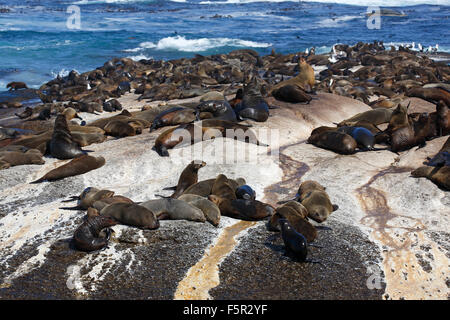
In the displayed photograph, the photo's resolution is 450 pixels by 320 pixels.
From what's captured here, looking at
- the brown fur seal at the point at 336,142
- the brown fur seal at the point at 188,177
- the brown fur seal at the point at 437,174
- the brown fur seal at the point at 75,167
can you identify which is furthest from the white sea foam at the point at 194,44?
the brown fur seal at the point at 437,174

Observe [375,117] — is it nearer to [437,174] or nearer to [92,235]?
[437,174]

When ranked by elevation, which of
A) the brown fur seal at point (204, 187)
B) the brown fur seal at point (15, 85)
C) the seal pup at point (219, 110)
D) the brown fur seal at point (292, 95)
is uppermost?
the brown fur seal at point (292, 95)

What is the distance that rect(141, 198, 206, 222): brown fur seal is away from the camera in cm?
525

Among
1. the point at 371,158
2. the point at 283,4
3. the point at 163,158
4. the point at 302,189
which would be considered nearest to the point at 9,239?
the point at 163,158

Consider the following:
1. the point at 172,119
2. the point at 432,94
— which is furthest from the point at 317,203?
the point at 432,94

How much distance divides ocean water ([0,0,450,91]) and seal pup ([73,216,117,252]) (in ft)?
49.9

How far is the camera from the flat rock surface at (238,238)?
4.01 meters

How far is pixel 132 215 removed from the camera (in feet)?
16.4

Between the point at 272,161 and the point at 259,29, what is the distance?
108 feet

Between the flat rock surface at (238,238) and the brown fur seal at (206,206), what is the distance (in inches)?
4.8

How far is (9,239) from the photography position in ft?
16.0

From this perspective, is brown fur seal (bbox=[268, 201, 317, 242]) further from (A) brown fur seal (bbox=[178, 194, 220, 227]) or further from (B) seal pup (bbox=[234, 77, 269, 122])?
(B) seal pup (bbox=[234, 77, 269, 122])

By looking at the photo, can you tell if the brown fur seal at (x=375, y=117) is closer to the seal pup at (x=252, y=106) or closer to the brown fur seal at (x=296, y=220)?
the seal pup at (x=252, y=106)

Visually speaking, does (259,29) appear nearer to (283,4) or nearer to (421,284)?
(283,4)
